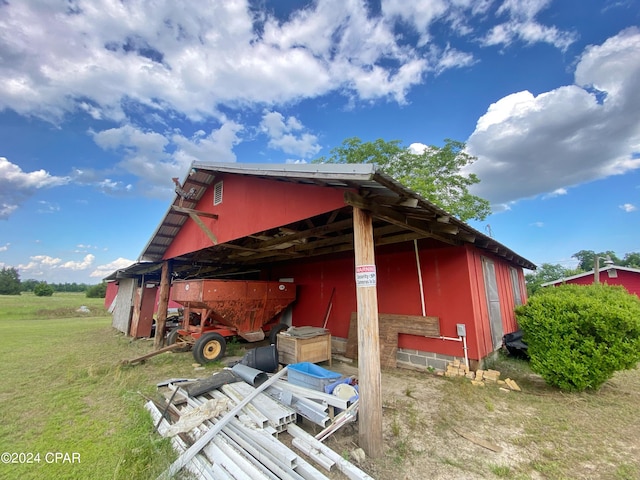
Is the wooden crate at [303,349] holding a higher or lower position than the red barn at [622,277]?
lower

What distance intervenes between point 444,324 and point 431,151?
54.3 feet

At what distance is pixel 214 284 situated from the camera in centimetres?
653

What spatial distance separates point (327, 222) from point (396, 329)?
3054 mm

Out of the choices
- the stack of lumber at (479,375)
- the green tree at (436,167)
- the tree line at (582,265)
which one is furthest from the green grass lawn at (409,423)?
the tree line at (582,265)

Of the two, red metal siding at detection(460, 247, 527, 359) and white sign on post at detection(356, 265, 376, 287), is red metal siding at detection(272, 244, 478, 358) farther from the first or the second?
white sign on post at detection(356, 265, 376, 287)

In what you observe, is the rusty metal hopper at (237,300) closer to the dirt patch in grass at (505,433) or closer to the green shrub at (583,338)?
the dirt patch in grass at (505,433)

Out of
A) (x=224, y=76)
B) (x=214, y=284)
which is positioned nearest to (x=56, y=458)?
(x=214, y=284)

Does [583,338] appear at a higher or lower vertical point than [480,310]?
lower

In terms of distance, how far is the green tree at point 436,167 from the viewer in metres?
17.8

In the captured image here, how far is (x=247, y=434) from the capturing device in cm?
276

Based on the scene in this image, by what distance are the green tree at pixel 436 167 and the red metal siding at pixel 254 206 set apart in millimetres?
13141

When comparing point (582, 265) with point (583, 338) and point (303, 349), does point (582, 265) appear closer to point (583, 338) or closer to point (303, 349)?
point (583, 338)
